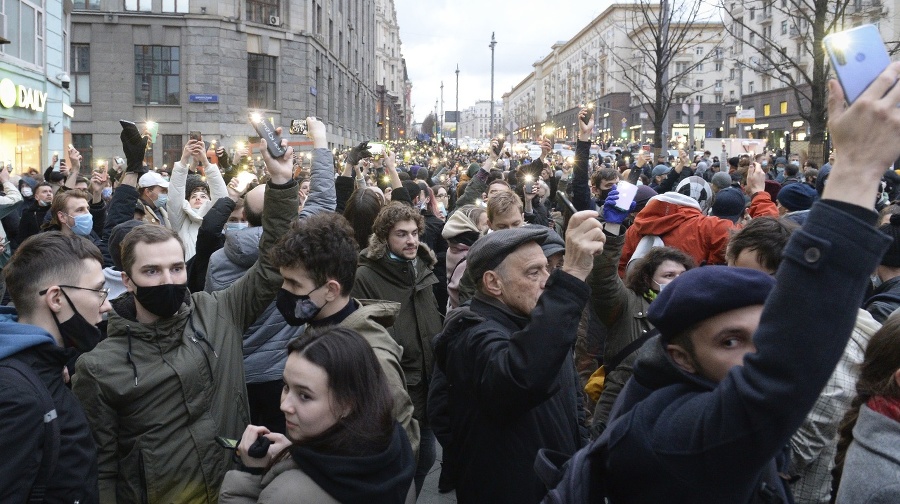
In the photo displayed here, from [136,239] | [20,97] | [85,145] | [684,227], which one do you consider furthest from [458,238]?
[85,145]

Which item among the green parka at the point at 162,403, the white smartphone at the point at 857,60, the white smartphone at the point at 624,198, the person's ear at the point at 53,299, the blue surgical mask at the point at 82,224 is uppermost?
the white smartphone at the point at 857,60

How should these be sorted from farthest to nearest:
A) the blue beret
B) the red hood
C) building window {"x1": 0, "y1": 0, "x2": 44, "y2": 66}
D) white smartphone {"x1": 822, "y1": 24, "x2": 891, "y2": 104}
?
building window {"x1": 0, "y1": 0, "x2": 44, "y2": 66} → the red hood → the blue beret → white smartphone {"x1": 822, "y1": 24, "x2": 891, "y2": 104}

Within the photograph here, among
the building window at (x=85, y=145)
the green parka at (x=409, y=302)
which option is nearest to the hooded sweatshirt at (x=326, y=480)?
the green parka at (x=409, y=302)

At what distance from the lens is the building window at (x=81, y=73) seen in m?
35.6

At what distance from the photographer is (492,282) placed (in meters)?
3.05

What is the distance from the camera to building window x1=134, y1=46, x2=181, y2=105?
1403 inches

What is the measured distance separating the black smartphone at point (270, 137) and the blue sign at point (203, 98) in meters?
33.8

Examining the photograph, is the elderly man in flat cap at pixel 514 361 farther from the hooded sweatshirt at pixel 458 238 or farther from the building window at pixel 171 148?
the building window at pixel 171 148

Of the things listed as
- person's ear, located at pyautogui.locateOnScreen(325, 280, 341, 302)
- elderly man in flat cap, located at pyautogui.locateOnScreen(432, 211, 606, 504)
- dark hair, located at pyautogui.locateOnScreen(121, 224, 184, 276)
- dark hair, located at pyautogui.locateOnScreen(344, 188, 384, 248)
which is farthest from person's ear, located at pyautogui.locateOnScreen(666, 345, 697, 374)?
dark hair, located at pyautogui.locateOnScreen(344, 188, 384, 248)

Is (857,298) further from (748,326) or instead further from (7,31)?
(7,31)

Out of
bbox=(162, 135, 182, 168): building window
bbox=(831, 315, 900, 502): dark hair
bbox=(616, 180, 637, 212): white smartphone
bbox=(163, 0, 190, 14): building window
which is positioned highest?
bbox=(163, 0, 190, 14): building window

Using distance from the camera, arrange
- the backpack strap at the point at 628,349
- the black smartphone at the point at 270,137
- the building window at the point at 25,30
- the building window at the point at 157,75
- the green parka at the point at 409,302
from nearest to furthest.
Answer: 1. the backpack strap at the point at 628,349
2. the black smartphone at the point at 270,137
3. the green parka at the point at 409,302
4. the building window at the point at 25,30
5. the building window at the point at 157,75

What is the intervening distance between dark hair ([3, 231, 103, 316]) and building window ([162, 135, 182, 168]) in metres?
35.0

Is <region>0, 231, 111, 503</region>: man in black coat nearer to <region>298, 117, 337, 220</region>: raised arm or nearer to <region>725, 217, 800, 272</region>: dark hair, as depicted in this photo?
<region>298, 117, 337, 220</region>: raised arm
